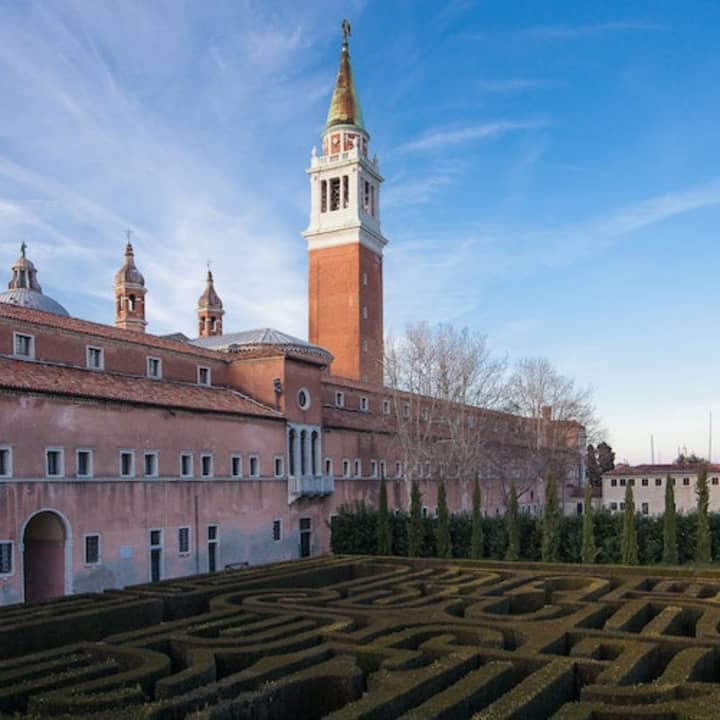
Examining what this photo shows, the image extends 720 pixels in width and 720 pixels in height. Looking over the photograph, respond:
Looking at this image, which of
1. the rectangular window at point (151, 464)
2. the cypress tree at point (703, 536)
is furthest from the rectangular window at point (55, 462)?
the cypress tree at point (703, 536)

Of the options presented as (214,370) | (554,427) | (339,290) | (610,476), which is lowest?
(610,476)

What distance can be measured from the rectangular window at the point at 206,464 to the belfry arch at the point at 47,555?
7.51 meters

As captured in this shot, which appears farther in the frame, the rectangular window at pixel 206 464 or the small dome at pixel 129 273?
the small dome at pixel 129 273

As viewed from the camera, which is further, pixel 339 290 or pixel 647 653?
pixel 339 290

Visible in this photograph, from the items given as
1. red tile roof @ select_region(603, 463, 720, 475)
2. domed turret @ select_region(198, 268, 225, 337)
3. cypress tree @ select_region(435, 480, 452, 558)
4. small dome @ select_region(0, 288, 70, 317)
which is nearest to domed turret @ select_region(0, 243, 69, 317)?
small dome @ select_region(0, 288, 70, 317)

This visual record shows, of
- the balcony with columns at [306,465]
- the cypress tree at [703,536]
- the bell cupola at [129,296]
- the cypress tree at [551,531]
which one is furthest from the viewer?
the bell cupola at [129,296]

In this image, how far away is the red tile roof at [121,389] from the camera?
27.2 metres

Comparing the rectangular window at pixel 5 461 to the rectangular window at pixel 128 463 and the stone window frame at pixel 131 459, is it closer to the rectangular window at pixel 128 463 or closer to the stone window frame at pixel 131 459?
the stone window frame at pixel 131 459

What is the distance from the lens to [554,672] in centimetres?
1215

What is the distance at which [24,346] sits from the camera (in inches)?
1166

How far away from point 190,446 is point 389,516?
9.41m

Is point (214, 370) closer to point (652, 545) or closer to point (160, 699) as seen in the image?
point (652, 545)

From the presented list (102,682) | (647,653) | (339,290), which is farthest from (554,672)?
(339,290)

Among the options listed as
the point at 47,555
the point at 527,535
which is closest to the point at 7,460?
the point at 47,555
